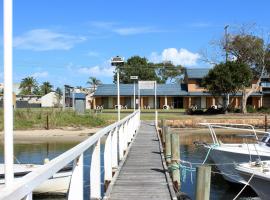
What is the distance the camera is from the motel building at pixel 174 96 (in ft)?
266

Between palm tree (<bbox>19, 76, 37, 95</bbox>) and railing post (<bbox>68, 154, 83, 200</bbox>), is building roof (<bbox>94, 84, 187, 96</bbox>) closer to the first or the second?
palm tree (<bbox>19, 76, 37, 95</bbox>)

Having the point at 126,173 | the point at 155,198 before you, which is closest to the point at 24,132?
the point at 126,173

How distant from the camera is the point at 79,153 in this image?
657 centimetres

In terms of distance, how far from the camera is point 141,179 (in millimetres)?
12250

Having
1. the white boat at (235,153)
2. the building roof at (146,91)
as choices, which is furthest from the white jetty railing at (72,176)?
the building roof at (146,91)

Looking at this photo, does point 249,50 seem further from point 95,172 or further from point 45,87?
point 45,87

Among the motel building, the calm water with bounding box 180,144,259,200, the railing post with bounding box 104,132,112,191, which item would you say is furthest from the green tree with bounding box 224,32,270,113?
the railing post with bounding box 104,132,112,191

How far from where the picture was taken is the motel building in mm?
81188

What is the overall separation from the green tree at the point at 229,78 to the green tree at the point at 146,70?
43033mm

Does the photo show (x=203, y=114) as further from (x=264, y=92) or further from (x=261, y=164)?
(x=261, y=164)

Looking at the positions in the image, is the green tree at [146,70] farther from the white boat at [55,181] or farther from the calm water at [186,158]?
the white boat at [55,181]

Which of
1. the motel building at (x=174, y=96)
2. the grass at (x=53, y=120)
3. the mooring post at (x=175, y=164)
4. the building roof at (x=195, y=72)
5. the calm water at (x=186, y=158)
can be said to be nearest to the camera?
the mooring post at (x=175, y=164)

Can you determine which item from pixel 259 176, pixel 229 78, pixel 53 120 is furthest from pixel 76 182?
pixel 229 78

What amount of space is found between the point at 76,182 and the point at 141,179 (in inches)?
227
